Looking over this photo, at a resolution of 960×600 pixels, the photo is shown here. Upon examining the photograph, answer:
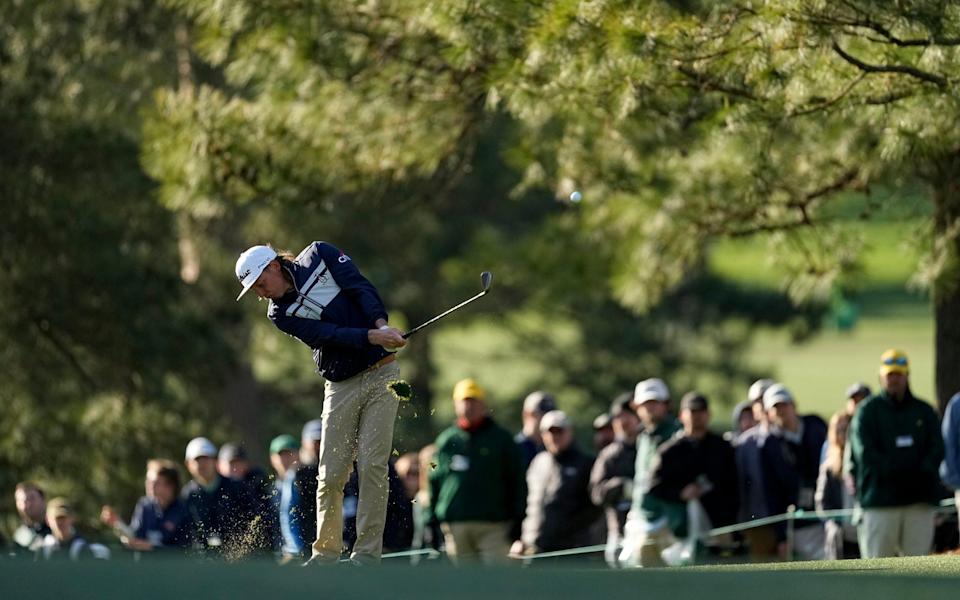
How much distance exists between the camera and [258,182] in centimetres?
1397

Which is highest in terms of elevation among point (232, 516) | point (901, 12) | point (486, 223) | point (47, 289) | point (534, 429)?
point (486, 223)

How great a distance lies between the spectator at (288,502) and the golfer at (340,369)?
55.8 inches

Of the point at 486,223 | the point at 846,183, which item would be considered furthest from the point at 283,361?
the point at 846,183

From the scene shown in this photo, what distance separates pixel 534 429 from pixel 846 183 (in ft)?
10.5

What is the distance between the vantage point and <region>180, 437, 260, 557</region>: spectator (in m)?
11.7

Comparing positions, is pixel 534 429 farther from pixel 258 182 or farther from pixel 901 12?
pixel 901 12

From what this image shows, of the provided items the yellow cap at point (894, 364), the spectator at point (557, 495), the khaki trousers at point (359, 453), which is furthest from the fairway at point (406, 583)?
the spectator at point (557, 495)

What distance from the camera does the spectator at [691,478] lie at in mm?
12492

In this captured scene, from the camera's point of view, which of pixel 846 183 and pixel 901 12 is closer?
pixel 901 12

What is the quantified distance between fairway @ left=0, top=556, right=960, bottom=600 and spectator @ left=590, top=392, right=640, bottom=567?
574 centimetres

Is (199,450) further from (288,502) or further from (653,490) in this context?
(653,490)

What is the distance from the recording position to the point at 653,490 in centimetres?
1249

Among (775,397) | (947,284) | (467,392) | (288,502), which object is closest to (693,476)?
(775,397)

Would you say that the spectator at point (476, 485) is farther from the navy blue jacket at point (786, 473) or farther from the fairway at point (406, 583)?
the fairway at point (406, 583)
